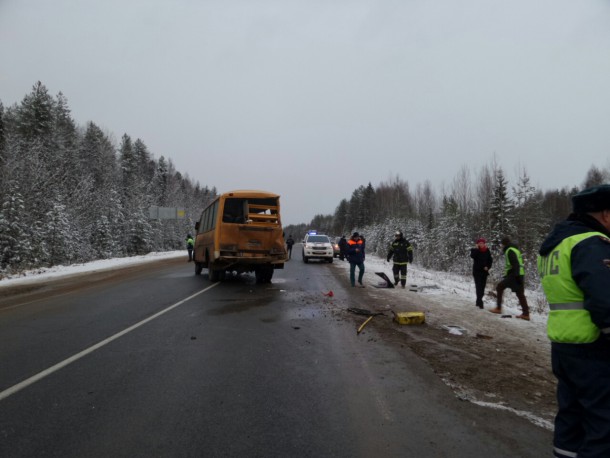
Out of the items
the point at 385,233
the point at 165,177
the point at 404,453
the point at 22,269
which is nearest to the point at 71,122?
the point at 165,177

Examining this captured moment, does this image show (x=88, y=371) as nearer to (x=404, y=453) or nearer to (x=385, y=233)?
(x=404, y=453)

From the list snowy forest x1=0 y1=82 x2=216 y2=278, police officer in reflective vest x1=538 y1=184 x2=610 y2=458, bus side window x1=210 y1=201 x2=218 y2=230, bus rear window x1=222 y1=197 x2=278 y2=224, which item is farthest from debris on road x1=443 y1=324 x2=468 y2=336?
snowy forest x1=0 y1=82 x2=216 y2=278

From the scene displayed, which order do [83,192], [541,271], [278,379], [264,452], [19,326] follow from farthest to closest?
[83,192] → [19,326] → [278,379] → [264,452] → [541,271]

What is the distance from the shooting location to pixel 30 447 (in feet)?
9.43

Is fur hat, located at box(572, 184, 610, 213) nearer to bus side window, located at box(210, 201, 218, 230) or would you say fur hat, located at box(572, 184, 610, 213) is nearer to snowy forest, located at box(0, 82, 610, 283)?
bus side window, located at box(210, 201, 218, 230)

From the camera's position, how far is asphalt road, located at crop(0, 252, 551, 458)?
9.70ft

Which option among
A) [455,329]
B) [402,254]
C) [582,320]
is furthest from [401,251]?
[582,320]

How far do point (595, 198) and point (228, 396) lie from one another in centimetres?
362

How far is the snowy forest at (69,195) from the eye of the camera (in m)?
21.7

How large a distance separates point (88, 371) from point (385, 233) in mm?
45605

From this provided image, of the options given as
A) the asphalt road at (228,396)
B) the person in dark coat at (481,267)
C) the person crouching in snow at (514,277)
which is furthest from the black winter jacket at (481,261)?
the asphalt road at (228,396)

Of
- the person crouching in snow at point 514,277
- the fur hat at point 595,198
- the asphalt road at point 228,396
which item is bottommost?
the asphalt road at point 228,396

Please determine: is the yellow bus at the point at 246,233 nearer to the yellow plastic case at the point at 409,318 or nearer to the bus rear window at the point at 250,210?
the bus rear window at the point at 250,210

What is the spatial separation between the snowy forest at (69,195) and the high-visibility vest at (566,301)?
22746mm
